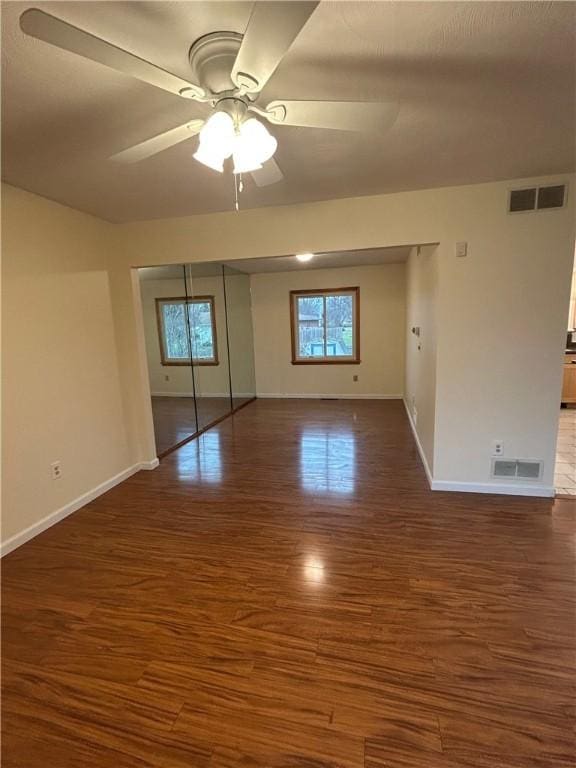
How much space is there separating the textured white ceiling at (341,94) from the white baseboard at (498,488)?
2.26 meters

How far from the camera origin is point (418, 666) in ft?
4.88

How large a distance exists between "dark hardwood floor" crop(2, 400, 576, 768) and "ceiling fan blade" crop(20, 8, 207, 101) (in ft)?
6.88

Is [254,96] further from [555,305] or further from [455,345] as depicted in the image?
[555,305]

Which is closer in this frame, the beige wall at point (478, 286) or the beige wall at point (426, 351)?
the beige wall at point (478, 286)

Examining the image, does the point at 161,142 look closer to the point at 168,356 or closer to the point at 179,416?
the point at 168,356

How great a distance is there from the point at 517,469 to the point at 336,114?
2.79 m

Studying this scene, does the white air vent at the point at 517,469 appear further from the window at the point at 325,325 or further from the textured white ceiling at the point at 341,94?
the window at the point at 325,325

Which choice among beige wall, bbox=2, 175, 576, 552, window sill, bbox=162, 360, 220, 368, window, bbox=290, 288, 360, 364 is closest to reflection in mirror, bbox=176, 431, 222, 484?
beige wall, bbox=2, 175, 576, 552

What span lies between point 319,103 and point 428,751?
2.18 m

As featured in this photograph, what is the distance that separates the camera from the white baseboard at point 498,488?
2.79 meters

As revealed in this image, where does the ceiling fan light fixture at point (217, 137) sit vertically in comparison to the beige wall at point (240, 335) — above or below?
above

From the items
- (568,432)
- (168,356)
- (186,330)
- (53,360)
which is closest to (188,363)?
(168,356)

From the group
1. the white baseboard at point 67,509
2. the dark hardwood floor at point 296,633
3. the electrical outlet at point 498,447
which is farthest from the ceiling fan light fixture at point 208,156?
the electrical outlet at point 498,447

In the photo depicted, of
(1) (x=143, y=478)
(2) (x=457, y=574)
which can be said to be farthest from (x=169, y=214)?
(2) (x=457, y=574)
